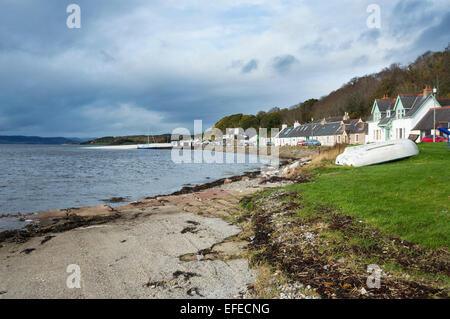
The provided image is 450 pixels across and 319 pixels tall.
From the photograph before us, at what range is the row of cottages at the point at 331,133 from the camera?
5853 centimetres

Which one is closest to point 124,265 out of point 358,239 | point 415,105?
point 358,239

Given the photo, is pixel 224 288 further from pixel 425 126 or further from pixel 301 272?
pixel 425 126

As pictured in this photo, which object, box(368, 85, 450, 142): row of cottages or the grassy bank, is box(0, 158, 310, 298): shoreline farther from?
box(368, 85, 450, 142): row of cottages

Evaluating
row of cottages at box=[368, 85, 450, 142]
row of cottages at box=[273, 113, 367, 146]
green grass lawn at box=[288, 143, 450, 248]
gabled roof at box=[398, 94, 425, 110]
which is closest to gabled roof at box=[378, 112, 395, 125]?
row of cottages at box=[368, 85, 450, 142]

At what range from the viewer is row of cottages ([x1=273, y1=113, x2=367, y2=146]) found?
58.5m

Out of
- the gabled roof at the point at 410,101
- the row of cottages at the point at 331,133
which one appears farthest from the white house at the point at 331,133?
the gabled roof at the point at 410,101

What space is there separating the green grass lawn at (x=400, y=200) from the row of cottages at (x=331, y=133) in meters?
40.1

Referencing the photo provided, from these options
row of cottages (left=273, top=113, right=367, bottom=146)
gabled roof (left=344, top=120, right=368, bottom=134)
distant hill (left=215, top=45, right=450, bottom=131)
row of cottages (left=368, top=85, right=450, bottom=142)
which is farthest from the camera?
distant hill (left=215, top=45, right=450, bottom=131)

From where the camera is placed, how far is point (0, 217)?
12.6 m

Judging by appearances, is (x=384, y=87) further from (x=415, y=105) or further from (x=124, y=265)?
(x=124, y=265)

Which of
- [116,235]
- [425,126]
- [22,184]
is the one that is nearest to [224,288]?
[116,235]

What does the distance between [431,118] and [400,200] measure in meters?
33.2

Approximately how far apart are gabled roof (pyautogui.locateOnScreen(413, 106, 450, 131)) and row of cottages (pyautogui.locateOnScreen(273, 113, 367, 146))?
46.6 feet

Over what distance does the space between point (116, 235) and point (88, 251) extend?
4.37 ft
